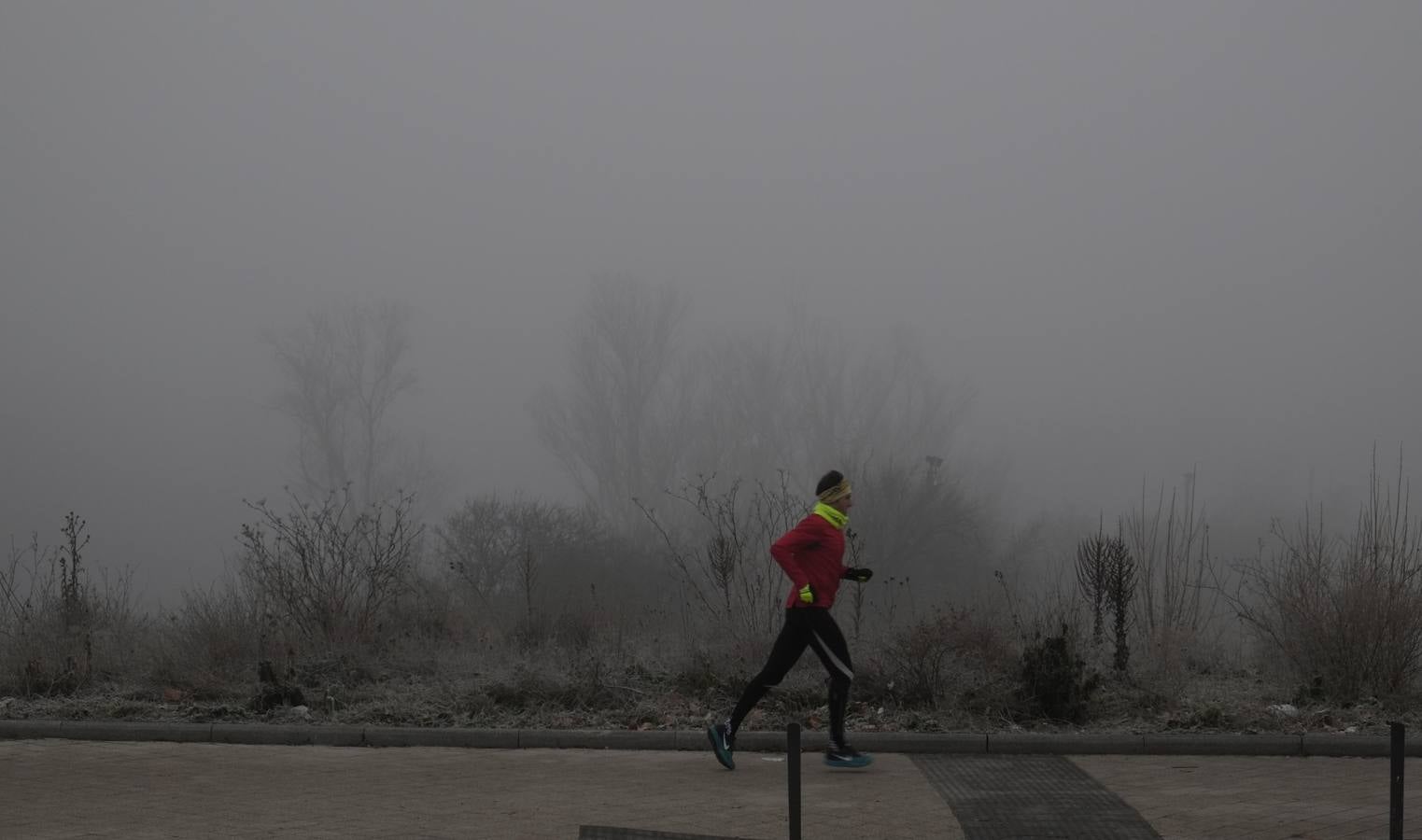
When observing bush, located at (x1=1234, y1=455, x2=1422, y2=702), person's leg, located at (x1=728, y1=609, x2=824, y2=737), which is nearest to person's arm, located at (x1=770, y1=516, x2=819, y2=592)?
person's leg, located at (x1=728, y1=609, x2=824, y2=737)

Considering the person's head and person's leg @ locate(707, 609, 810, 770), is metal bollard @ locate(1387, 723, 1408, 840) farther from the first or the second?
the person's head

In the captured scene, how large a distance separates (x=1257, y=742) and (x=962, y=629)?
273cm

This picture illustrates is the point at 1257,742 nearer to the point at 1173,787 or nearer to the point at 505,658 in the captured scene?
the point at 1173,787

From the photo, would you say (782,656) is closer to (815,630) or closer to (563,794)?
(815,630)

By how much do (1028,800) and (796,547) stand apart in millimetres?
2167

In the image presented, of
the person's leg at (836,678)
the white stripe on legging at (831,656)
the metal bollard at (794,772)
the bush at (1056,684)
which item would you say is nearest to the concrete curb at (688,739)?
the bush at (1056,684)

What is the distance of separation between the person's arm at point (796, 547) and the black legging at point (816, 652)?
0.22 m

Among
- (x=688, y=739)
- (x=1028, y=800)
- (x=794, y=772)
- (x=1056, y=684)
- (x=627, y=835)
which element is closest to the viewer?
(x=794, y=772)

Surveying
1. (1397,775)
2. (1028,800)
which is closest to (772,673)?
(1028,800)

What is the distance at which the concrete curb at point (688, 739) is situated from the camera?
9266 millimetres

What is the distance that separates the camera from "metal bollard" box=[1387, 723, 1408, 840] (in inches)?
183

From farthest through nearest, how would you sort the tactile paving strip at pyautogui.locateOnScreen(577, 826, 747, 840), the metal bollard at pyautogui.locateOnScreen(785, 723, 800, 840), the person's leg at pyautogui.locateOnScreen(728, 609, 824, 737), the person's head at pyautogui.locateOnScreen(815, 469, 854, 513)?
the person's head at pyautogui.locateOnScreen(815, 469, 854, 513), the person's leg at pyautogui.locateOnScreen(728, 609, 824, 737), the tactile paving strip at pyautogui.locateOnScreen(577, 826, 747, 840), the metal bollard at pyautogui.locateOnScreen(785, 723, 800, 840)

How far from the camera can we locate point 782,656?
8.84 metres

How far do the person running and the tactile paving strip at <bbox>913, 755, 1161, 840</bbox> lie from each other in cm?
70
